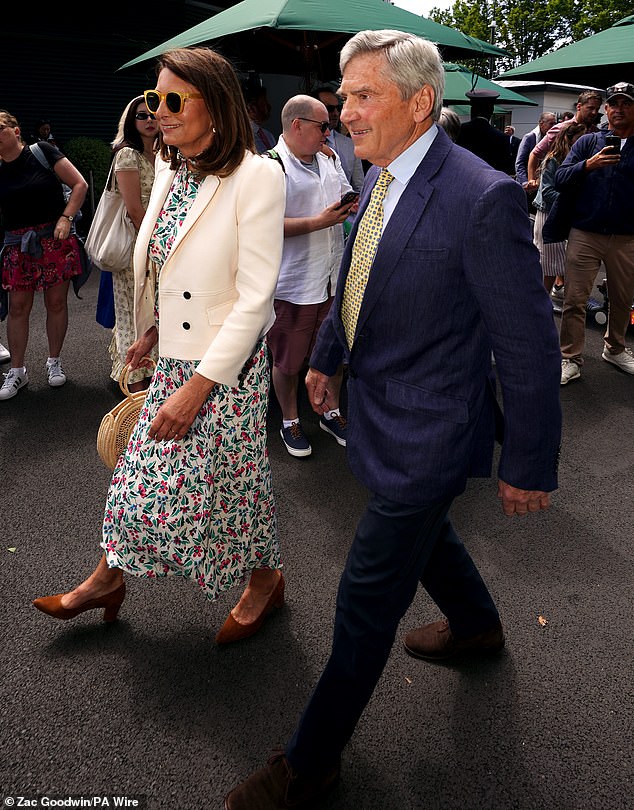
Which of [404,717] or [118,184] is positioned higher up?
[118,184]

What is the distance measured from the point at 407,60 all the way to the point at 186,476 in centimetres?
146

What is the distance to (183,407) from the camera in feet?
7.02

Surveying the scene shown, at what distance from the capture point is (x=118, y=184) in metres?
4.08

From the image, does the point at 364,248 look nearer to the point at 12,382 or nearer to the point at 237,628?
the point at 237,628

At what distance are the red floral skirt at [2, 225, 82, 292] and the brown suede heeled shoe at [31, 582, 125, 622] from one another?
3.08 m

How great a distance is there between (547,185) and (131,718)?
210 inches

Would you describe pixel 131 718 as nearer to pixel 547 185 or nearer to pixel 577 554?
pixel 577 554

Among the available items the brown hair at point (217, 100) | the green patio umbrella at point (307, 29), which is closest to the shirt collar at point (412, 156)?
the brown hair at point (217, 100)

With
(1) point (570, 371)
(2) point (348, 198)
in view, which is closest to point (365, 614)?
(2) point (348, 198)

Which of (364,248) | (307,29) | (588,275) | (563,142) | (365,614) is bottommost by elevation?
(588,275)

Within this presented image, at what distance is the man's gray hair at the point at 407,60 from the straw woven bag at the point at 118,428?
5.02 ft

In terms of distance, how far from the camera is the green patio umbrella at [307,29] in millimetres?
4699

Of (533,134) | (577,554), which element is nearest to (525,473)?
(577,554)

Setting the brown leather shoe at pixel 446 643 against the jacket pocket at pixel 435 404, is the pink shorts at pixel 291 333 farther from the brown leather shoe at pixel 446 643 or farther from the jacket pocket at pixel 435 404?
the jacket pocket at pixel 435 404
